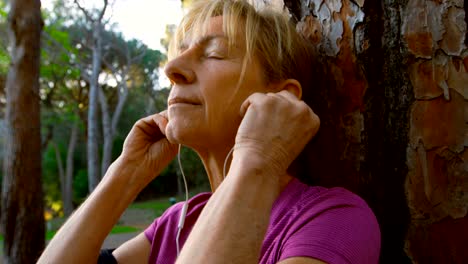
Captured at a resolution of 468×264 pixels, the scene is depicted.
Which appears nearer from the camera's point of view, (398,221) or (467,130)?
(467,130)

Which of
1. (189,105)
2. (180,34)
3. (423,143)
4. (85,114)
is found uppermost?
(180,34)

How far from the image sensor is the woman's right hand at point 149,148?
1938 millimetres

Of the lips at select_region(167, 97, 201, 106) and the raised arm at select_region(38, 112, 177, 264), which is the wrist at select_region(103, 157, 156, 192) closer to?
the raised arm at select_region(38, 112, 177, 264)

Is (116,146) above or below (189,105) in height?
below

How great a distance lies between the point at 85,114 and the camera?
23359 millimetres

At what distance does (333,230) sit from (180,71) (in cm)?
71

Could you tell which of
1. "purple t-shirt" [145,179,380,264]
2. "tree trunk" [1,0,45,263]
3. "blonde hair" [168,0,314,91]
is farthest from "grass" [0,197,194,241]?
"purple t-shirt" [145,179,380,264]

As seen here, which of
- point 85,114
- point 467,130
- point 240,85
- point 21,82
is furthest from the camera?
point 85,114

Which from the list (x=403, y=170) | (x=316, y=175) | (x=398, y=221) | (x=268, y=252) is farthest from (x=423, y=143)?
(x=268, y=252)

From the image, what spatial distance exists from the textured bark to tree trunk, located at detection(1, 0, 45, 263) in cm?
438

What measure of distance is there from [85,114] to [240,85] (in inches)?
907

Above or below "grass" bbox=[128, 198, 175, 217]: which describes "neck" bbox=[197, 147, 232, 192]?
above

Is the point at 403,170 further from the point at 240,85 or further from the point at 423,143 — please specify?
the point at 240,85

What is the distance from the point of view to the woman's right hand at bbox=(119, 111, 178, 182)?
1.94 metres
